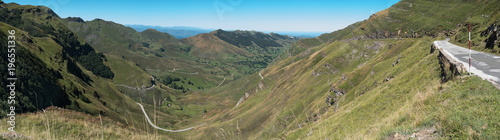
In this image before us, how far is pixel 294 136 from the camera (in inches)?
2323

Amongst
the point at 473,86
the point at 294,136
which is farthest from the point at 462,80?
the point at 294,136

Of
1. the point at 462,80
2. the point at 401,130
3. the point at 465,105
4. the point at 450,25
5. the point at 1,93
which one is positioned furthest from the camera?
the point at 450,25

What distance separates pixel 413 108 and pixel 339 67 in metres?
164

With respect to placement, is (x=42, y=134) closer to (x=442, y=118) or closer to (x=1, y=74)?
(x=442, y=118)

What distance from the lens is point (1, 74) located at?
69750 mm

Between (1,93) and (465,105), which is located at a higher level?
(465,105)

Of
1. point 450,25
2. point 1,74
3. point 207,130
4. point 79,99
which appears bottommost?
point 207,130

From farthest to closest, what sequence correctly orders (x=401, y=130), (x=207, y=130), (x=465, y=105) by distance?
(x=207, y=130), (x=465, y=105), (x=401, y=130)

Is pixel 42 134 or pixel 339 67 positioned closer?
pixel 42 134

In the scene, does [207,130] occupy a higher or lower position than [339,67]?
lower

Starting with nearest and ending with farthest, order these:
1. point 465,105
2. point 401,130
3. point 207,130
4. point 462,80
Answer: point 401,130
point 465,105
point 462,80
point 207,130

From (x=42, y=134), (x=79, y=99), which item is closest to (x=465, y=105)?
(x=42, y=134)

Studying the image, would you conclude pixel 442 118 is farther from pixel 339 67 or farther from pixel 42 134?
pixel 339 67

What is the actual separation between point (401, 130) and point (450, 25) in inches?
9861
